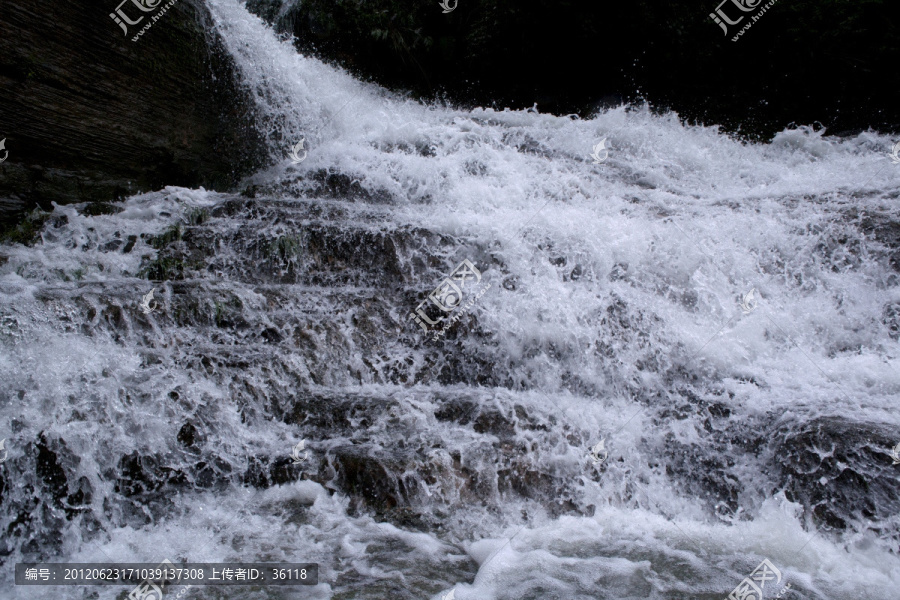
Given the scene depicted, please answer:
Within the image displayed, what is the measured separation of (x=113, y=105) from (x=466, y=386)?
4.44 meters

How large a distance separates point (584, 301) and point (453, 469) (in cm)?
209

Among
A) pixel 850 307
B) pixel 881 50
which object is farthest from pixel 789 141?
pixel 850 307

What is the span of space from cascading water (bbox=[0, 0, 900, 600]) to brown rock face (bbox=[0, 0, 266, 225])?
1.85 feet

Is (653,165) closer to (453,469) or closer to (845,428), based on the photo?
(845,428)

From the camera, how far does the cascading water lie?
9.78 ft

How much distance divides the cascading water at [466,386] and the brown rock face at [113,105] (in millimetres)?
565

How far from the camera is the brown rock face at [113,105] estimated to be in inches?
192
